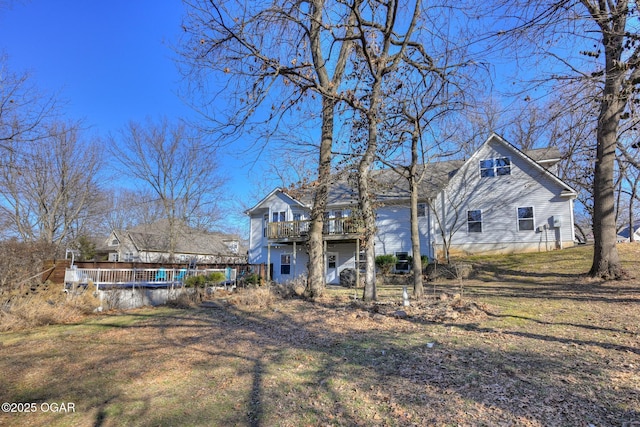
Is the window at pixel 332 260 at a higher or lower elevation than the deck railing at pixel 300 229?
lower

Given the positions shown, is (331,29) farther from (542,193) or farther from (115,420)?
(542,193)

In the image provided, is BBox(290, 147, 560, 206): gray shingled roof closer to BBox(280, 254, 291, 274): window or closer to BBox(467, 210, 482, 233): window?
BBox(467, 210, 482, 233): window

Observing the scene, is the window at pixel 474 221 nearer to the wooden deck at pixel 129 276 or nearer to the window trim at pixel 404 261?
the window trim at pixel 404 261

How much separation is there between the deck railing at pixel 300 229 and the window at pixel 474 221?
287 inches

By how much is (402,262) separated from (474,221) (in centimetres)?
503

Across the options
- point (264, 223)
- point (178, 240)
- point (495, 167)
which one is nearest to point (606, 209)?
point (495, 167)

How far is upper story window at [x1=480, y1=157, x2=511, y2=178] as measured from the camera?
2100 cm

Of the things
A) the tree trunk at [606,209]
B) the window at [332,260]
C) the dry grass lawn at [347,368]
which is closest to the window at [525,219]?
the tree trunk at [606,209]

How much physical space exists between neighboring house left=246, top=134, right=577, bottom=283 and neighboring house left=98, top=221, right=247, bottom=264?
1745 centimetres

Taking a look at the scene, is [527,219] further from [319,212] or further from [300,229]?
[319,212]

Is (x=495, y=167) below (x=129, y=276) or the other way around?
the other way around

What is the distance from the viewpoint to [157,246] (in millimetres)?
38312

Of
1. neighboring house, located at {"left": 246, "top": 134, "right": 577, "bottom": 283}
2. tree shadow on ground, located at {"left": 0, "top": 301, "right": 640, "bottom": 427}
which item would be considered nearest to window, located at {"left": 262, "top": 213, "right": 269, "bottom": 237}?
neighboring house, located at {"left": 246, "top": 134, "right": 577, "bottom": 283}

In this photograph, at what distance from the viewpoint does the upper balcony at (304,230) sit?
20.2m
